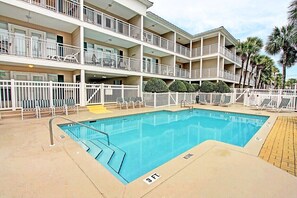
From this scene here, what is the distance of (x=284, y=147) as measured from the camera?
4.58 meters

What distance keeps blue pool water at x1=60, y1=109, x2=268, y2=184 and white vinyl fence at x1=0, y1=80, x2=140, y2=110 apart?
344 centimetres

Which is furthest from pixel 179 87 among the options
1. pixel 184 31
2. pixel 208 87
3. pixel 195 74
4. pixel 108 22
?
pixel 108 22

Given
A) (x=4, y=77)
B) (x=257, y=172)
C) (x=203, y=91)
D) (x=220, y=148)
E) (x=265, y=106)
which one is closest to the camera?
(x=257, y=172)

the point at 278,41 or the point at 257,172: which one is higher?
the point at 278,41

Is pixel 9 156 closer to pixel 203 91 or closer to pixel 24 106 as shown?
pixel 24 106

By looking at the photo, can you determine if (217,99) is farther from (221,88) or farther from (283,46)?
(283,46)

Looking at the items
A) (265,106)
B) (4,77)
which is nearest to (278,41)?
(265,106)

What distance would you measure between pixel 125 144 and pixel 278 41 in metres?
23.8

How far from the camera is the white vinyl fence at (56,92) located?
8.65 m

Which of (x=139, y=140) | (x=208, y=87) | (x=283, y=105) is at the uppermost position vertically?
(x=208, y=87)

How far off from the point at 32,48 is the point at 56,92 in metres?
3.19

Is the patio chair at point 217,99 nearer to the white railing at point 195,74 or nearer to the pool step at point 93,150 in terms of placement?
the white railing at point 195,74

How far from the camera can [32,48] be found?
9961 millimetres

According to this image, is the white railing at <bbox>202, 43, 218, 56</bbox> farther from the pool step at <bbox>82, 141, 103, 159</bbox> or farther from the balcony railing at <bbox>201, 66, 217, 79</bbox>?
the pool step at <bbox>82, 141, 103, 159</bbox>
